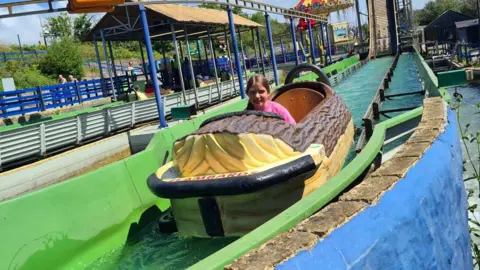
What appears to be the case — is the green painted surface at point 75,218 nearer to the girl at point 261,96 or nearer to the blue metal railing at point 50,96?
the girl at point 261,96

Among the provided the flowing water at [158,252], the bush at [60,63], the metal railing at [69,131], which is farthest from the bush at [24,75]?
the flowing water at [158,252]

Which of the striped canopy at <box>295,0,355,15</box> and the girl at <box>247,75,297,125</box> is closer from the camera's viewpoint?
the girl at <box>247,75,297,125</box>

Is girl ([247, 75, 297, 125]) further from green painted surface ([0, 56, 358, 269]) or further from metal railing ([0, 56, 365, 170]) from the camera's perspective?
metal railing ([0, 56, 365, 170])

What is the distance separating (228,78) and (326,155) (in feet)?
48.4

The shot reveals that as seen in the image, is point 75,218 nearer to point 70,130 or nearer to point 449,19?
point 70,130

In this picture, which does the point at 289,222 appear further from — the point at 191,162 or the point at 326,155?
the point at 326,155

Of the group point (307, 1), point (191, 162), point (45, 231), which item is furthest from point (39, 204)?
point (307, 1)

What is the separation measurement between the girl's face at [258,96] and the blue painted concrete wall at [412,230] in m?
1.63

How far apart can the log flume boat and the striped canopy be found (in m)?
47.1

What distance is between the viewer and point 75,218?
355cm

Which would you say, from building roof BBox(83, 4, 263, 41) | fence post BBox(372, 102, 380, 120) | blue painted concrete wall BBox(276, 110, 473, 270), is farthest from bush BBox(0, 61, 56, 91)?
blue painted concrete wall BBox(276, 110, 473, 270)

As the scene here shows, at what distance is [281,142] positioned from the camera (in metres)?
3.25

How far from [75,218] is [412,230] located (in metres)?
2.47

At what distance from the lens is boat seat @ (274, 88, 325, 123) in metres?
5.35
